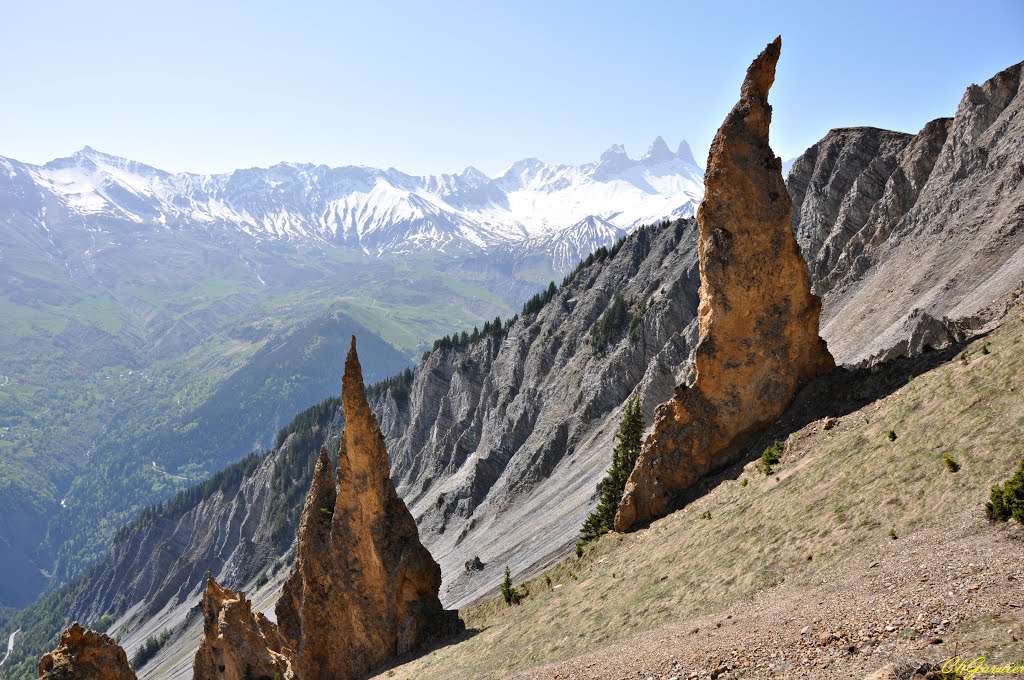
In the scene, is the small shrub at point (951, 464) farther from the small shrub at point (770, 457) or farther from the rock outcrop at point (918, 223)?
the rock outcrop at point (918, 223)

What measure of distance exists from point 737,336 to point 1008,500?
19.0m

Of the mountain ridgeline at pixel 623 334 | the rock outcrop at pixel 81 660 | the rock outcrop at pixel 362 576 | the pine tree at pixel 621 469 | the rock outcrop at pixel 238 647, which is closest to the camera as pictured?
the rock outcrop at pixel 81 660

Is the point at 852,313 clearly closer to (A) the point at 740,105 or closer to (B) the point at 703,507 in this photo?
(A) the point at 740,105

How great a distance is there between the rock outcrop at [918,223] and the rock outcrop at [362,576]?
122ft

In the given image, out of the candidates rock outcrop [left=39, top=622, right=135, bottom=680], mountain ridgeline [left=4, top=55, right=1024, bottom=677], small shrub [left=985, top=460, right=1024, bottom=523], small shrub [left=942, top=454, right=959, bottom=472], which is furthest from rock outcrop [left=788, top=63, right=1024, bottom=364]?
rock outcrop [left=39, top=622, right=135, bottom=680]

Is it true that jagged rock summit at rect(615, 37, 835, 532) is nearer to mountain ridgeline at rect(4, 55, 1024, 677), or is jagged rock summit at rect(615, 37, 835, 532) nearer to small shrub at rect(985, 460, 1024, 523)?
mountain ridgeline at rect(4, 55, 1024, 677)

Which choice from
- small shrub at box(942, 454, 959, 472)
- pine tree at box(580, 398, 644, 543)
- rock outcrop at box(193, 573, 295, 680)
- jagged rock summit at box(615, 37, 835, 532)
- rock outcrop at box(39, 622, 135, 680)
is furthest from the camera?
rock outcrop at box(193, 573, 295, 680)

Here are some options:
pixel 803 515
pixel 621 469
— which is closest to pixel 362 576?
pixel 621 469

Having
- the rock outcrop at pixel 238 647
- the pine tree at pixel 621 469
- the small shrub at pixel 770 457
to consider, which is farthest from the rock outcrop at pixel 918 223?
the rock outcrop at pixel 238 647

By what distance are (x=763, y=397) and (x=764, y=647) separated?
20.0 meters

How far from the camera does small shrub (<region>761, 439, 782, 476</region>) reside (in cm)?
3441

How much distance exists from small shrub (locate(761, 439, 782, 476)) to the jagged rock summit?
10.4 feet

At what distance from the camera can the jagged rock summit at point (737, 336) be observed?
127 feet

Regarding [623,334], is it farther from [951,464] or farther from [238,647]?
[951,464]
